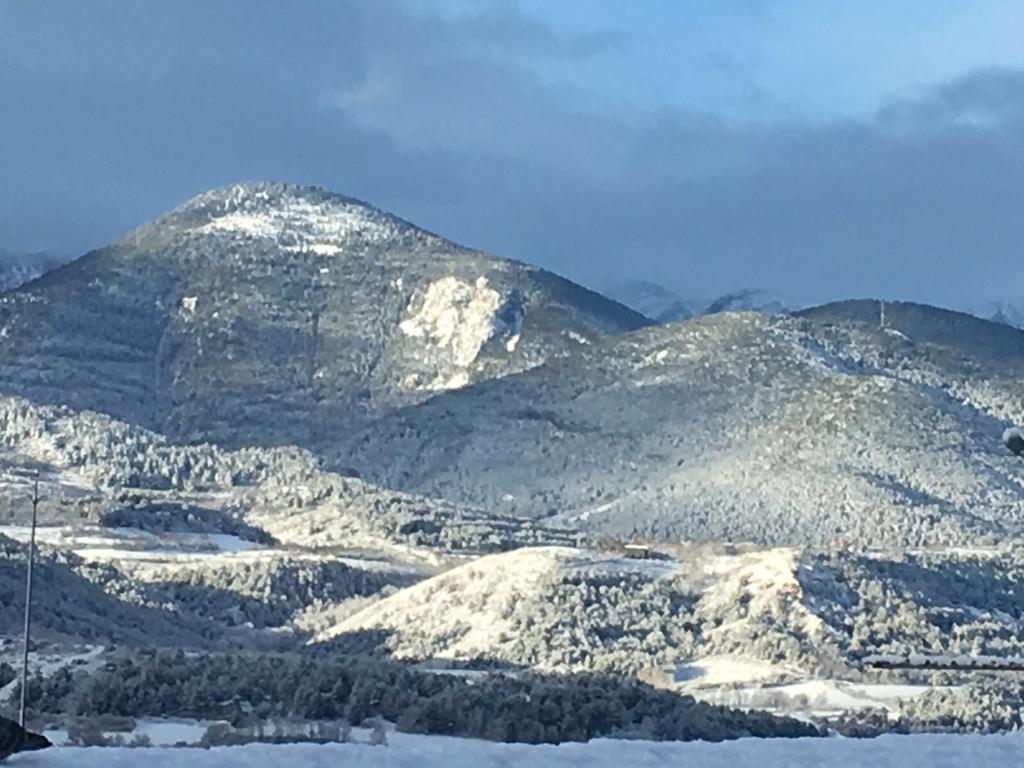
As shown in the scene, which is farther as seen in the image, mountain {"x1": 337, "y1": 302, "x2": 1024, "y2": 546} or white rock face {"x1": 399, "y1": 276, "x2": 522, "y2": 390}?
white rock face {"x1": 399, "y1": 276, "x2": 522, "y2": 390}

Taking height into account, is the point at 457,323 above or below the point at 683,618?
above

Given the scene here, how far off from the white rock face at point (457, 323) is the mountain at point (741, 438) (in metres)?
21.8

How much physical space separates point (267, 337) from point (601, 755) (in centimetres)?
17227

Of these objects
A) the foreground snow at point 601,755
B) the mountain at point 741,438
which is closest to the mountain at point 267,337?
the mountain at point 741,438

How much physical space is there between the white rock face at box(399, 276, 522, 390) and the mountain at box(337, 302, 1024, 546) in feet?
71.5

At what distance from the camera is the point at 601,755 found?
16.1 meters

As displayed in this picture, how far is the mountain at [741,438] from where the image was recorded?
11825 centimetres

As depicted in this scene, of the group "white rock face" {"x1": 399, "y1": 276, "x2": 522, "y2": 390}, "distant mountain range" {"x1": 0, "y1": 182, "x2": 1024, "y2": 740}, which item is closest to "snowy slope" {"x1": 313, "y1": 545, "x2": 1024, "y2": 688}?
"distant mountain range" {"x1": 0, "y1": 182, "x2": 1024, "y2": 740}

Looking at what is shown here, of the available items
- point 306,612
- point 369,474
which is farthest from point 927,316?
point 306,612

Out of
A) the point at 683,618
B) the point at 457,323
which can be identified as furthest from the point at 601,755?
the point at 457,323

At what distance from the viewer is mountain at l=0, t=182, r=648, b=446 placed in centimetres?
17150

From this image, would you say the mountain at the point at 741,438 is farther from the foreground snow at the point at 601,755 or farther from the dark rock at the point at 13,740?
the dark rock at the point at 13,740

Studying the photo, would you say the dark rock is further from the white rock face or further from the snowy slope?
the white rock face

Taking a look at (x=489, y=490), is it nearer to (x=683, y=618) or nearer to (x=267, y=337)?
(x=267, y=337)
